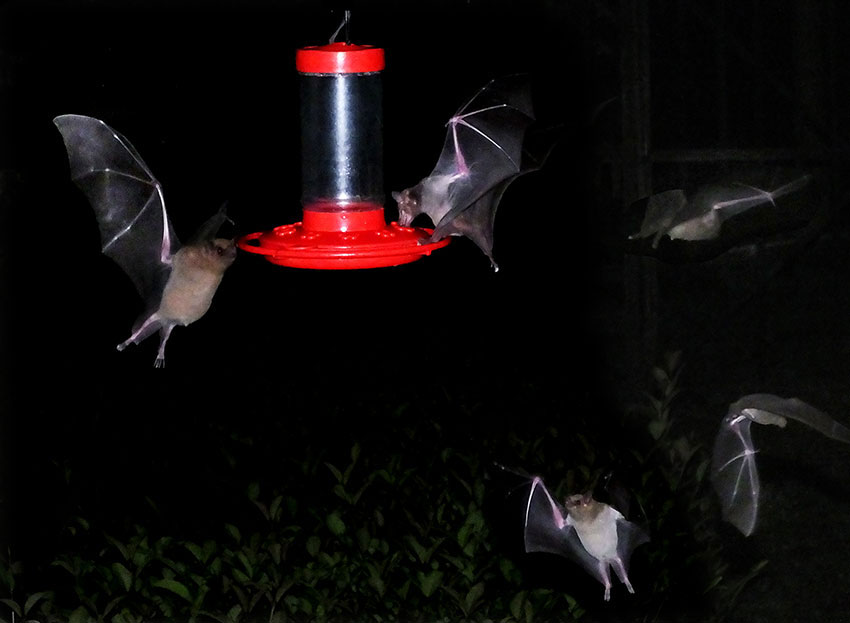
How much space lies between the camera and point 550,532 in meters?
3.24

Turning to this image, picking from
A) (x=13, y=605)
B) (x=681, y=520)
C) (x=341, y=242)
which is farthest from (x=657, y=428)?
(x=341, y=242)

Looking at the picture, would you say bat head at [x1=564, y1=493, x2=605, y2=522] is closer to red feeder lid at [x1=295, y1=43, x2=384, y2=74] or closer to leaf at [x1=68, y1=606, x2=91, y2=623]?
leaf at [x1=68, y1=606, x2=91, y2=623]

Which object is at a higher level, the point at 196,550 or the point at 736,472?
the point at 736,472

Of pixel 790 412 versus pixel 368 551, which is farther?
pixel 368 551

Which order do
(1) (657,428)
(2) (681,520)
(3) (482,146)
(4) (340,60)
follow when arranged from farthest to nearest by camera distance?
(1) (657,428) < (2) (681,520) < (3) (482,146) < (4) (340,60)

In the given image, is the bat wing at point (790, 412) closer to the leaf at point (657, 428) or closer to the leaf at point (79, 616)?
the leaf at point (657, 428)

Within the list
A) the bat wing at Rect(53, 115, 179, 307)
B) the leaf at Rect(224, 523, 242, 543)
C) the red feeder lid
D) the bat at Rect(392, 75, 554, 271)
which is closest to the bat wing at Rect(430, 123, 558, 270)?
the bat at Rect(392, 75, 554, 271)

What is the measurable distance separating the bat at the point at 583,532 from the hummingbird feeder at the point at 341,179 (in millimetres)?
1133

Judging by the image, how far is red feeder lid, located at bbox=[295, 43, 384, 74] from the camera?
1895mm

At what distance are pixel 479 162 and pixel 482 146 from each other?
0.18 feet

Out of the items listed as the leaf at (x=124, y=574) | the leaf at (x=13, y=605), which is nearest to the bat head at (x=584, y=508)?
the leaf at (x=124, y=574)

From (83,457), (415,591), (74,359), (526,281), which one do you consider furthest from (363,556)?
(526,281)

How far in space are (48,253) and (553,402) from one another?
2378 mm

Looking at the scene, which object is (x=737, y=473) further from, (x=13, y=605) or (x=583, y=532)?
(x=13, y=605)
